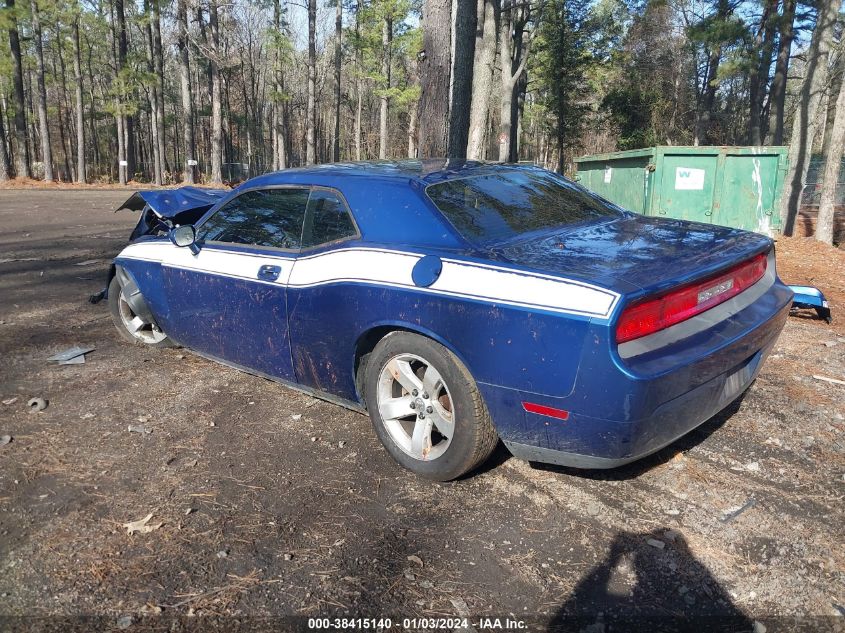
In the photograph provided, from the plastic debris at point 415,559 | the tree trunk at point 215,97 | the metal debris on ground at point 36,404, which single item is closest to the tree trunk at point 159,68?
the tree trunk at point 215,97

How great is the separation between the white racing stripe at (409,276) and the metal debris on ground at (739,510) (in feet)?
3.88

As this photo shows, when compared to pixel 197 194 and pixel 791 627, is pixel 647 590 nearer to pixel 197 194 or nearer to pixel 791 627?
pixel 791 627

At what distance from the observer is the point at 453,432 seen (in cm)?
300

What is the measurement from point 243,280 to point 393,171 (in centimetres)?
116

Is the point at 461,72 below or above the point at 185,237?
above

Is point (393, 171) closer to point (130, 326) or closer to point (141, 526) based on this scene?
point (141, 526)

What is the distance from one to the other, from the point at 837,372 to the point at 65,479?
16.5 feet

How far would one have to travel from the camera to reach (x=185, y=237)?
434cm

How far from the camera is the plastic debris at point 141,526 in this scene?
2795 millimetres

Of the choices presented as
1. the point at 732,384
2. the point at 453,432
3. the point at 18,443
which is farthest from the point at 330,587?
the point at 18,443

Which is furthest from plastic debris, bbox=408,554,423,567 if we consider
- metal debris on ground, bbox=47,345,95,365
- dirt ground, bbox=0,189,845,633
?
metal debris on ground, bbox=47,345,95,365

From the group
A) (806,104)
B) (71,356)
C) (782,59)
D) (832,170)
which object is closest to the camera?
(71,356)

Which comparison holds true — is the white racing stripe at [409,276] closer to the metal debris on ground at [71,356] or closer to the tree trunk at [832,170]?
the metal debris on ground at [71,356]

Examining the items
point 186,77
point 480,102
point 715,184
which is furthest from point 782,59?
point 186,77
